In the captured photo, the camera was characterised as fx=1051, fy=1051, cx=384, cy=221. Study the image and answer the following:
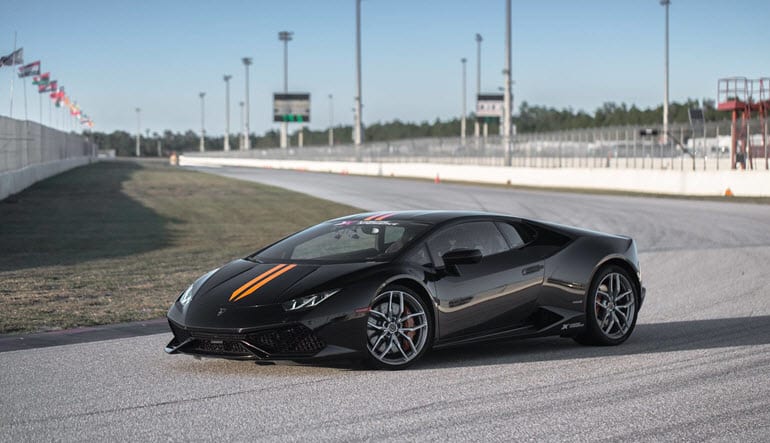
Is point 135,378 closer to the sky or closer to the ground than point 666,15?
closer to the ground

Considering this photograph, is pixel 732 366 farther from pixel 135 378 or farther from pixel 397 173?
pixel 397 173

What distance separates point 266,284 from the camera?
297 inches

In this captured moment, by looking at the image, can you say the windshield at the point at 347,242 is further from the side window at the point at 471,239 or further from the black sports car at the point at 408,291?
the side window at the point at 471,239

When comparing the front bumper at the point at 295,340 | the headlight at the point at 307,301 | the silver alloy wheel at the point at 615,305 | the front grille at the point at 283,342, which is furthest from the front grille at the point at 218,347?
the silver alloy wheel at the point at 615,305

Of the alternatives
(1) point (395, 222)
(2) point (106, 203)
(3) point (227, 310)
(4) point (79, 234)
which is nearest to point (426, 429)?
(3) point (227, 310)

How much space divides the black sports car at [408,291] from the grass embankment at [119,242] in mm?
2959

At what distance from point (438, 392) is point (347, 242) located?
82.9 inches

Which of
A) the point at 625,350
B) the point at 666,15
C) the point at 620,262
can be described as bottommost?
the point at 625,350

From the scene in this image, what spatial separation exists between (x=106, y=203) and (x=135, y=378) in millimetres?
24002

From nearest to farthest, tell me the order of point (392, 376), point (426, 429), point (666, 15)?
point (426, 429), point (392, 376), point (666, 15)

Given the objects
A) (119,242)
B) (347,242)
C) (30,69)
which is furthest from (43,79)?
(347,242)

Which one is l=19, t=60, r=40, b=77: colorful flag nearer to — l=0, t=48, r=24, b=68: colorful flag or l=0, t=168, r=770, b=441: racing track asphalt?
l=0, t=48, r=24, b=68: colorful flag

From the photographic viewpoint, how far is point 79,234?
20.6m

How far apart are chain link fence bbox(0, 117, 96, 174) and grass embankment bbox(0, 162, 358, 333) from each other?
119 cm
